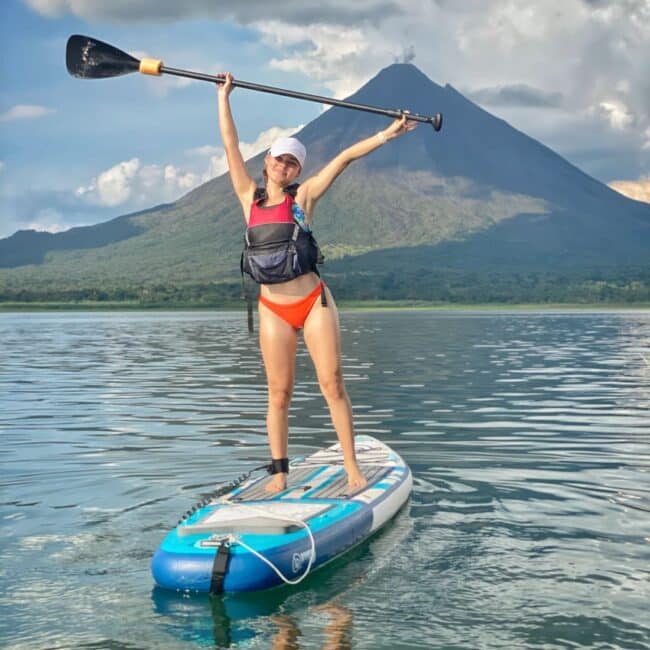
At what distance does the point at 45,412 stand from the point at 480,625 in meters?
16.7

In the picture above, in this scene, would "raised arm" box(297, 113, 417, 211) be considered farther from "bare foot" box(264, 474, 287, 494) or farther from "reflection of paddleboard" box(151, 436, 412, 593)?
"reflection of paddleboard" box(151, 436, 412, 593)

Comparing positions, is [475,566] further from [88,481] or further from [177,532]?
[88,481]

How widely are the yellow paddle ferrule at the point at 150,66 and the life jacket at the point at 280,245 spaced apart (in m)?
2.25

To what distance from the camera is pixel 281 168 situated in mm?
10656

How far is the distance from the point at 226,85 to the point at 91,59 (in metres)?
2.42

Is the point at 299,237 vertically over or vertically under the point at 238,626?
over

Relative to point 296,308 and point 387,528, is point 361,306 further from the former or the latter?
point 296,308

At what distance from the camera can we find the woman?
10.5m

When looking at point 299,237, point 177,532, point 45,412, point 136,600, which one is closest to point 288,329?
point 299,237

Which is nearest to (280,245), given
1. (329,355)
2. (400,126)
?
(329,355)

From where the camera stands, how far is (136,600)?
28.3ft

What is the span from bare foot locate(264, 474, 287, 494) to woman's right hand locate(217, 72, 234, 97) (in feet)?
13.1

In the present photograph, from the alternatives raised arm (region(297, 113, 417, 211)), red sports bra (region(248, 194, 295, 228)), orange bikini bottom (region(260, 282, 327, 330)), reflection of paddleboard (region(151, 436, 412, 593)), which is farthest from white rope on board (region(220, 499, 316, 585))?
raised arm (region(297, 113, 417, 211))

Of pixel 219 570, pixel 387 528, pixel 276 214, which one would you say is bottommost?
pixel 387 528
